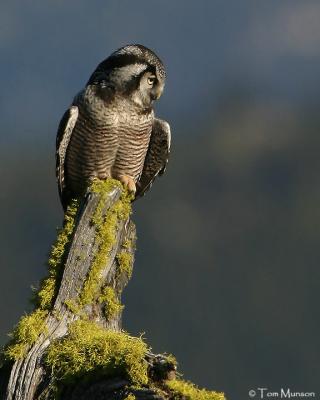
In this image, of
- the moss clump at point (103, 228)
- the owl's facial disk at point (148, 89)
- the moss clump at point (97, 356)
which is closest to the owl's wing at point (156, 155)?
the owl's facial disk at point (148, 89)

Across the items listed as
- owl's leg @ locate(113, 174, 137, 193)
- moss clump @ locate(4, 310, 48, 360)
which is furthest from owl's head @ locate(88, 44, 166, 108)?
moss clump @ locate(4, 310, 48, 360)

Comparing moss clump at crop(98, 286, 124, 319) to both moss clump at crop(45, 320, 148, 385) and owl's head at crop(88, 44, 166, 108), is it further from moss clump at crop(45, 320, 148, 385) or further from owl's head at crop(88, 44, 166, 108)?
owl's head at crop(88, 44, 166, 108)

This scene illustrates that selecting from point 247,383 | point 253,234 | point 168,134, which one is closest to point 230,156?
point 253,234

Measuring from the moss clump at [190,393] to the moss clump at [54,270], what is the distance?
57.3 inches

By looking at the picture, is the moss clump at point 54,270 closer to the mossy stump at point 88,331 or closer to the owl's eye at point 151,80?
the mossy stump at point 88,331

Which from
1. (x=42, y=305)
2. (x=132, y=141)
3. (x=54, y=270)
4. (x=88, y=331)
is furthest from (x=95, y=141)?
(x=88, y=331)

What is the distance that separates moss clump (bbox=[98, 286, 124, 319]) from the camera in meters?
7.99

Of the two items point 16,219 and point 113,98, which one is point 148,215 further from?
point 113,98

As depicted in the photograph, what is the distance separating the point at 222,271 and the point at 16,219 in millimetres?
15354

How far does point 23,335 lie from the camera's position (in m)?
7.55

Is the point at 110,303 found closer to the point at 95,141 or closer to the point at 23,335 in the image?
the point at 23,335

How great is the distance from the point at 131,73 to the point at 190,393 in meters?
4.67

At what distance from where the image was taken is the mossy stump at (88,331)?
267 inches

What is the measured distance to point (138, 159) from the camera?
36.8ft
